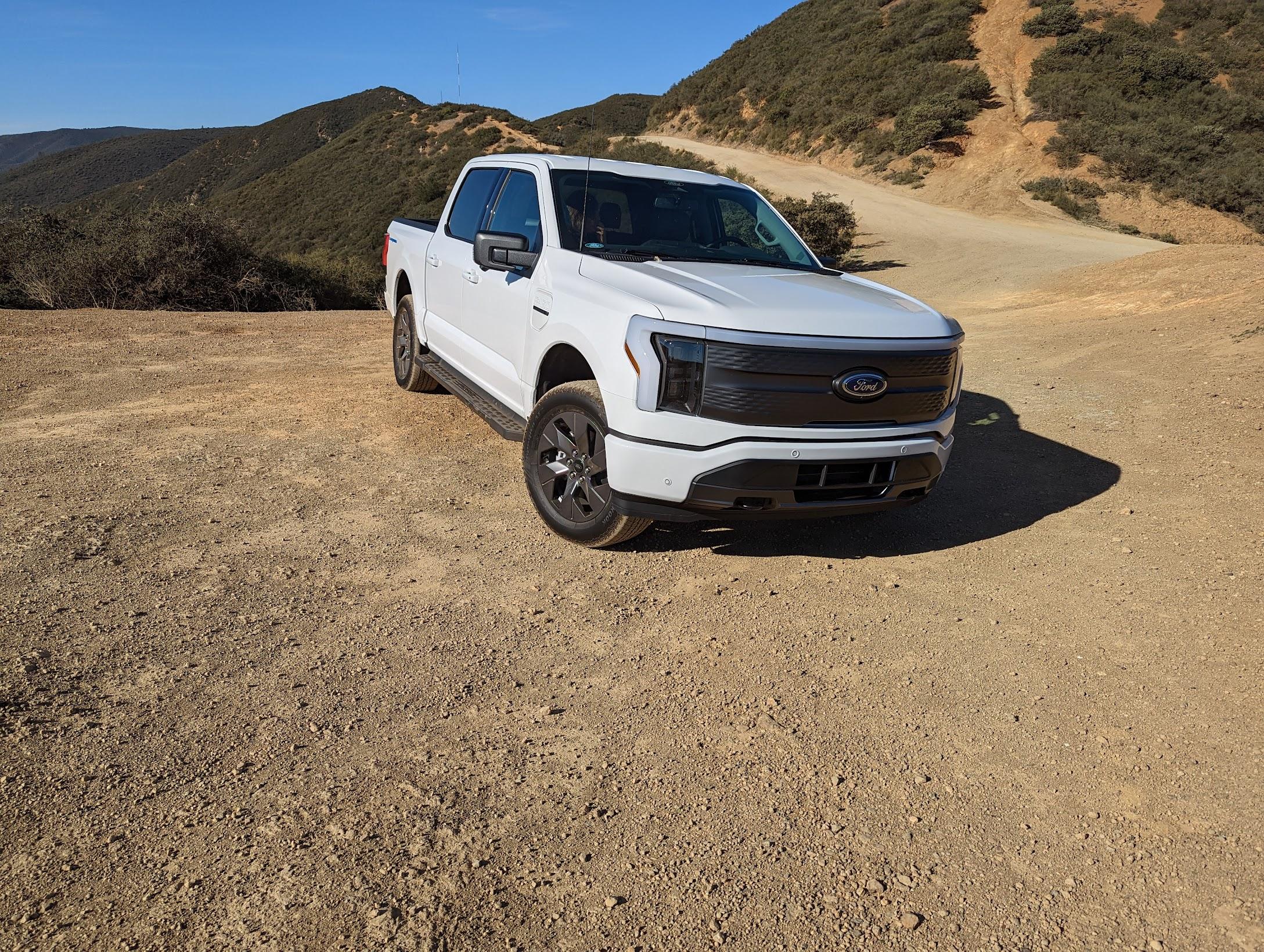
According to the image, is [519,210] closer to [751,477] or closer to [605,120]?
[751,477]

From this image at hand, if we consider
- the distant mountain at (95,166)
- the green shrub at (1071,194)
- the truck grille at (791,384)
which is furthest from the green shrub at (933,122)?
the distant mountain at (95,166)

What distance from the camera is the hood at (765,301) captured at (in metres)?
3.80

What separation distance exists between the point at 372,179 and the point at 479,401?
1940 inches

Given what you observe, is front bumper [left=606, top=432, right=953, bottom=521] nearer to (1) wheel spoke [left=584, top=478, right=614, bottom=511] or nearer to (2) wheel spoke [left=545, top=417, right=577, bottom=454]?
(1) wheel spoke [left=584, top=478, right=614, bottom=511]

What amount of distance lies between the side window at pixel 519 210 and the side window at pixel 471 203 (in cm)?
21

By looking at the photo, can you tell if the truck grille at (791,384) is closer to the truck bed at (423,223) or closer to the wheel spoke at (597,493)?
the wheel spoke at (597,493)

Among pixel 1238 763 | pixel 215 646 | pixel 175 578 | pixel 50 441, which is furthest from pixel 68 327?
pixel 1238 763

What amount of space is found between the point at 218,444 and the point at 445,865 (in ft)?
14.6

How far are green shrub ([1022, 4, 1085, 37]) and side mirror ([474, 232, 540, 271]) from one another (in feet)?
126

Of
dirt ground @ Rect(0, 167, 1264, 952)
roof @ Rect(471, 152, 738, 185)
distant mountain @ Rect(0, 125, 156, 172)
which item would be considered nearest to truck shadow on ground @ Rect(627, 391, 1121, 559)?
dirt ground @ Rect(0, 167, 1264, 952)

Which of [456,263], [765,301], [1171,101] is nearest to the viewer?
[765,301]

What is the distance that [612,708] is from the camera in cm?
316

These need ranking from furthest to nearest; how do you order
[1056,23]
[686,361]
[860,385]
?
[1056,23]
[860,385]
[686,361]

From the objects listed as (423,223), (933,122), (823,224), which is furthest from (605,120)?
(423,223)
